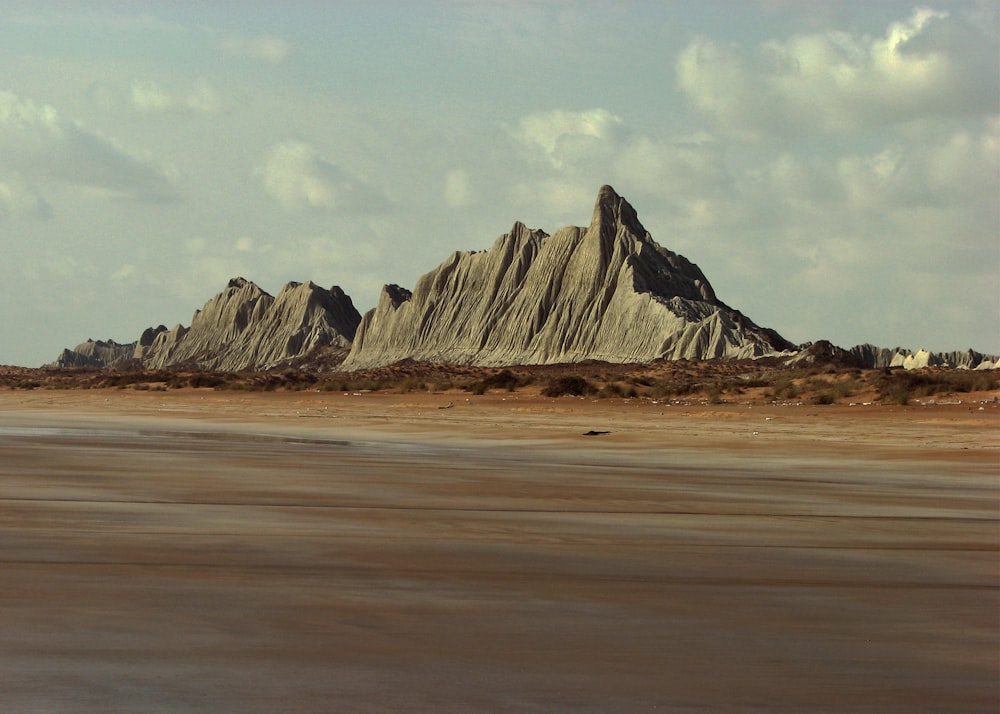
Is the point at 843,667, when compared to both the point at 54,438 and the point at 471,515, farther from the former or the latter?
the point at 54,438

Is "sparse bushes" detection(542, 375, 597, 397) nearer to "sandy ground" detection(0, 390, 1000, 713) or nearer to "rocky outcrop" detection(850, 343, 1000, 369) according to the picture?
"sandy ground" detection(0, 390, 1000, 713)

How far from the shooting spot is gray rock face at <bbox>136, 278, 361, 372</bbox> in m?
181

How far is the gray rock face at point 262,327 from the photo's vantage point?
181 m

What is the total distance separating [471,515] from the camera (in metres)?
11.6

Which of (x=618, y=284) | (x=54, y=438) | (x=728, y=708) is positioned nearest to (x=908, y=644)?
(x=728, y=708)

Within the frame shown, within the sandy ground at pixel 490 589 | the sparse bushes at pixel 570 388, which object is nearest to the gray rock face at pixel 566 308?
the sparse bushes at pixel 570 388

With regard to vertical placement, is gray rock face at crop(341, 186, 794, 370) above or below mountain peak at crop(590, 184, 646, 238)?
below

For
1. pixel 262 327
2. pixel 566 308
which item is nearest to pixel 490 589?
pixel 566 308

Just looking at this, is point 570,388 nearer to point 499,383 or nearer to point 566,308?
point 499,383

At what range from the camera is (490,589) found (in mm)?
7332

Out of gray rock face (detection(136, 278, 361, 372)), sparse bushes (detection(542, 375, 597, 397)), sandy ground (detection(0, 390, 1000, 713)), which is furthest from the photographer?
gray rock face (detection(136, 278, 361, 372))

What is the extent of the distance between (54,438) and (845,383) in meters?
35.3

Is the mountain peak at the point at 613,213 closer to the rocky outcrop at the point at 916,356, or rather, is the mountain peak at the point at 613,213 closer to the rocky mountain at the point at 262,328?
the rocky outcrop at the point at 916,356

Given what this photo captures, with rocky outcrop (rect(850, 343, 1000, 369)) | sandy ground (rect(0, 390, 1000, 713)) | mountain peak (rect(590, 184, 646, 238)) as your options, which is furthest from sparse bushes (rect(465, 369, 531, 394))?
rocky outcrop (rect(850, 343, 1000, 369))
